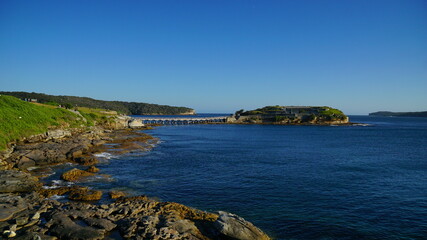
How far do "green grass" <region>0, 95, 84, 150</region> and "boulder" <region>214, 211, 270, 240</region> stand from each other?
3171 centimetres

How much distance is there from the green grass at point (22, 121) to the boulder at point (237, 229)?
104ft

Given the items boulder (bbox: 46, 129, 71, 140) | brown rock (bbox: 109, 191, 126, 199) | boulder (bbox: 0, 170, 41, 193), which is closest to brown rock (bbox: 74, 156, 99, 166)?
boulder (bbox: 0, 170, 41, 193)

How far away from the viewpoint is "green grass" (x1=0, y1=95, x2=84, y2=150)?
125ft

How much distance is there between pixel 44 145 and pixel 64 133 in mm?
14599

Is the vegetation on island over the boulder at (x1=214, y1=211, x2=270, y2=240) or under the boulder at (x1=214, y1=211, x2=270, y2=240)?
over

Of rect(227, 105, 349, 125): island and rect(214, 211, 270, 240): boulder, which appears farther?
rect(227, 105, 349, 125): island

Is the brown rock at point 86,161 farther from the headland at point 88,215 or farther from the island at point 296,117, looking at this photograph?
the island at point 296,117

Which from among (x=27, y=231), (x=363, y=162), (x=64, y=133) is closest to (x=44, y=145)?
(x=64, y=133)

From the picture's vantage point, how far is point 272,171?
32281 mm

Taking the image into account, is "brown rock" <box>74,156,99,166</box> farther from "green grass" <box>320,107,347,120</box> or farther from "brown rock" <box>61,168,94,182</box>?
"green grass" <box>320,107,347,120</box>

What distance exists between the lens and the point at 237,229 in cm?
1462

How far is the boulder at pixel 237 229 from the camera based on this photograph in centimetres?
1442

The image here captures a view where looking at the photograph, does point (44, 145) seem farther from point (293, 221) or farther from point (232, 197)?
point (293, 221)

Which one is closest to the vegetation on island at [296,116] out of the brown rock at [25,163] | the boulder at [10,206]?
the brown rock at [25,163]
